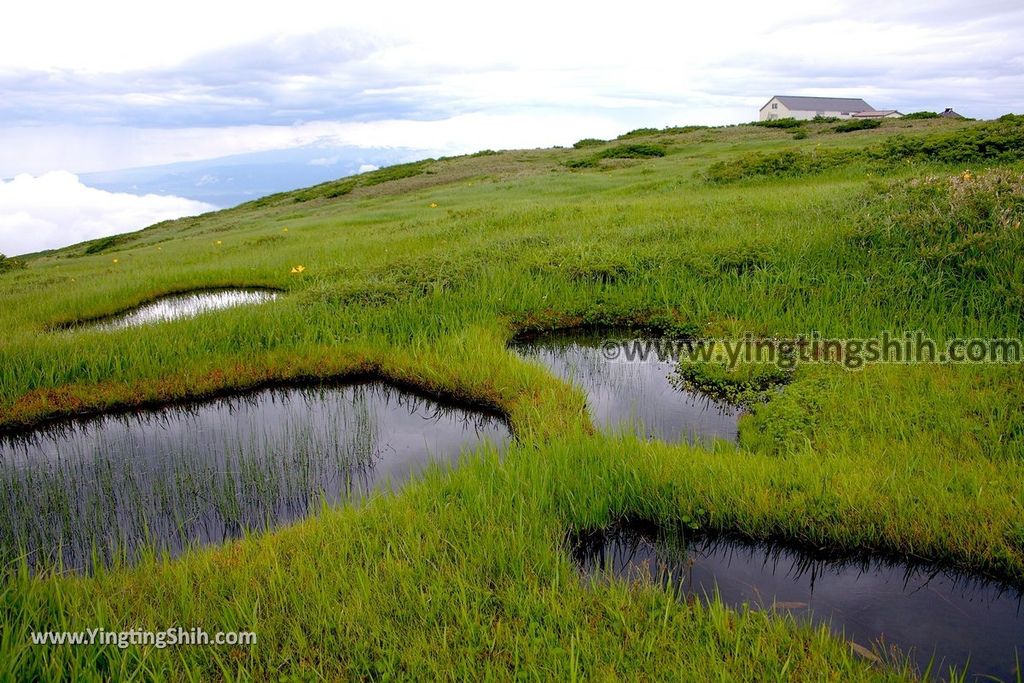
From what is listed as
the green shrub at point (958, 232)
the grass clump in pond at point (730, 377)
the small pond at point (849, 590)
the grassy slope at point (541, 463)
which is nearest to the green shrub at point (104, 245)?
the grassy slope at point (541, 463)

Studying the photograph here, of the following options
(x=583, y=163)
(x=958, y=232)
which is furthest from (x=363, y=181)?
(x=958, y=232)

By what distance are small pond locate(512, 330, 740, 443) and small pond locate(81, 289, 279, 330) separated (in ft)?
17.3

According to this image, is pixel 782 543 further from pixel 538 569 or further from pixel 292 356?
pixel 292 356

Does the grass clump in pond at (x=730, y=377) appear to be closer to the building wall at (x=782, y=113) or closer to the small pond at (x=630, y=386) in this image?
the small pond at (x=630, y=386)

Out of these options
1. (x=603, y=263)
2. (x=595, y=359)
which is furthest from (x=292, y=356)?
(x=603, y=263)

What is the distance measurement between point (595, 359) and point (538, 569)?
176 inches

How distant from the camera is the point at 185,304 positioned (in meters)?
12.0

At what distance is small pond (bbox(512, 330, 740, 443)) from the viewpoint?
602cm

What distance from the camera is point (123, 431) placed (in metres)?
6.48

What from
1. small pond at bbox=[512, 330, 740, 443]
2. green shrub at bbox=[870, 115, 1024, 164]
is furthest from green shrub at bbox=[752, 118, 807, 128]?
small pond at bbox=[512, 330, 740, 443]

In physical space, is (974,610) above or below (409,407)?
below

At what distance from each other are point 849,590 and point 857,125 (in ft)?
130

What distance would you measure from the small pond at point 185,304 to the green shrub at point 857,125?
3492cm

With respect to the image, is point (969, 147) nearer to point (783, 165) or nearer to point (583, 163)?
point (783, 165)
